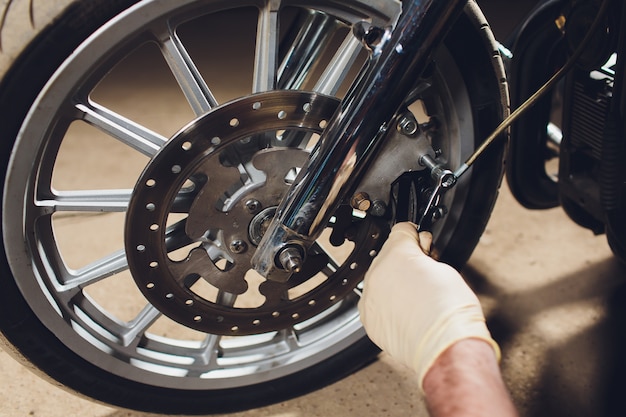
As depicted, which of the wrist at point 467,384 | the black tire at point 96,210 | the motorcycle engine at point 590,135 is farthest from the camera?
the motorcycle engine at point 590,135

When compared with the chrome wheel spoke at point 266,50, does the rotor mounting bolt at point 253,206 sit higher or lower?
lower

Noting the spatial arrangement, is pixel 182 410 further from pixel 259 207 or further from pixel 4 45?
pixel 4 45

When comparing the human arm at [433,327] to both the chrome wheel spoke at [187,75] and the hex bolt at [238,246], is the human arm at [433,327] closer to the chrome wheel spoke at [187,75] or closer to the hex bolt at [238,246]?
the hex bolt at [238,246]

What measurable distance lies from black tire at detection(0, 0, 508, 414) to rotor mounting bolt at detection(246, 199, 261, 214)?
20cm

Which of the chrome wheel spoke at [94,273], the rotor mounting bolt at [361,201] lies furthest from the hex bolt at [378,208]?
the chrome wheel spoke at [94,273]

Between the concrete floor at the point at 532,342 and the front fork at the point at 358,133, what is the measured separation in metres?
0.37

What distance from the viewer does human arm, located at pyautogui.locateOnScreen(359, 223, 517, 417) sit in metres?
0.59

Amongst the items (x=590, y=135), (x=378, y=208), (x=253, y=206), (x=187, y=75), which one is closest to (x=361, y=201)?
(x=378, y=208)

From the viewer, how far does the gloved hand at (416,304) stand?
659 millimetres

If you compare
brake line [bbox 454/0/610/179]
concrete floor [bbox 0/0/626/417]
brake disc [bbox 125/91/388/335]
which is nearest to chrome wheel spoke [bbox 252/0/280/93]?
brake disc [bbox 125/91/388/335]

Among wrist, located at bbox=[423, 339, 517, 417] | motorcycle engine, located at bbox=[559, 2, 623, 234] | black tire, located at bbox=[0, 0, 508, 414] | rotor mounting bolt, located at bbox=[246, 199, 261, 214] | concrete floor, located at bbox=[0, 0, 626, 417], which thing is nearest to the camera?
wrist, located at bbox=[423, 339, 517, 417]

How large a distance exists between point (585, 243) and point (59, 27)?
118 centimetres

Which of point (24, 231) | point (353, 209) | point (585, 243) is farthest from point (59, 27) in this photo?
point (585, 243)

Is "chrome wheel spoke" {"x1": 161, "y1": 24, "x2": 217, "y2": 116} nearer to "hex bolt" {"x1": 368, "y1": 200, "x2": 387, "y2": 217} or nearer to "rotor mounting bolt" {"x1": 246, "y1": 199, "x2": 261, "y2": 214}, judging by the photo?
"rotor mounting bolt" {"x1": 246, "y1": 199, "x2": 261, "y2": 214}
